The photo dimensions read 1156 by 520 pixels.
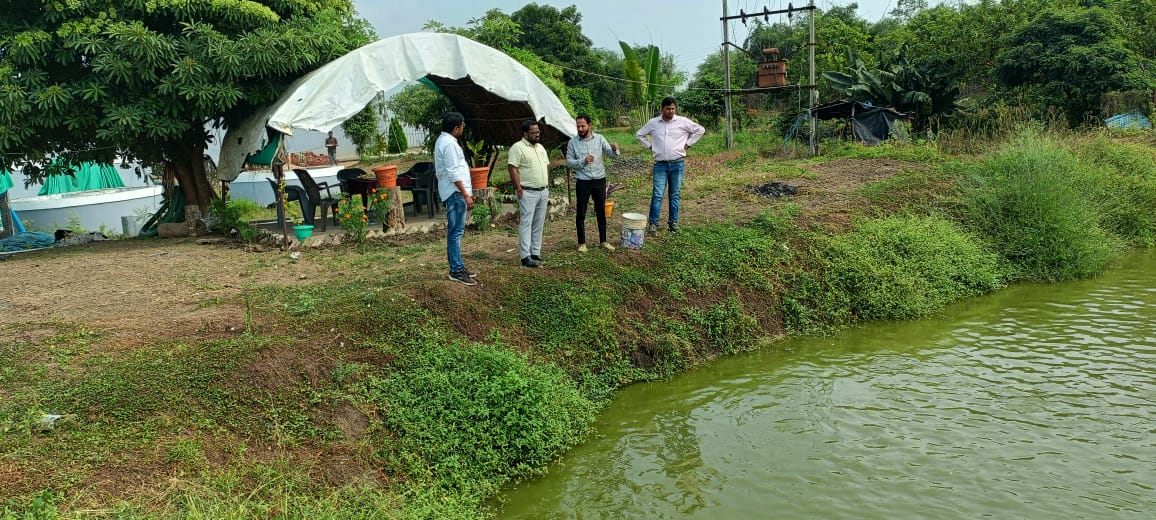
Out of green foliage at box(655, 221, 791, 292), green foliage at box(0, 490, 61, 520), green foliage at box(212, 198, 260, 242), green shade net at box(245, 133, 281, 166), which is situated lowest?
green foliage at box(0, 490, 61, 520)

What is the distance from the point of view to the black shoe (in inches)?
287

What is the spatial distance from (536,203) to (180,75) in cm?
540

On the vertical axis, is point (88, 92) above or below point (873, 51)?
below

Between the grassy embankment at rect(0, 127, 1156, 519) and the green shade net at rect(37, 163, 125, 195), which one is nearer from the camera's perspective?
the grassy embankment at rect(0, 127, 1156, 519)

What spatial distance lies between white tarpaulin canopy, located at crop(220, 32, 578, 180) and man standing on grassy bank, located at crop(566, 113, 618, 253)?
2970 mm

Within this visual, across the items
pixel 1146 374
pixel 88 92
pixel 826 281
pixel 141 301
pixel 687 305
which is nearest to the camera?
pixel 1146 374

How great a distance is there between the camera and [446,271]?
798 cm

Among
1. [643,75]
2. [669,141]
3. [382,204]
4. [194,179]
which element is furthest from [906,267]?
[643,75]

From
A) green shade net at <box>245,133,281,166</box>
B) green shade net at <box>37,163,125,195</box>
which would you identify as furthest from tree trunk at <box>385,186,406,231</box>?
green shade net at <box>37,163,125,195</box>

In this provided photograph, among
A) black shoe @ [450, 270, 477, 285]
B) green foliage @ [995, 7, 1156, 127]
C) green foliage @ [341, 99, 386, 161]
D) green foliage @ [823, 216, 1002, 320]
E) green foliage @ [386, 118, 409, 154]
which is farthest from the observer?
green foliage @ [386, 118, 409, 154]

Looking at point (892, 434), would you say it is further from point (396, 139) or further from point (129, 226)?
point (396, 139)

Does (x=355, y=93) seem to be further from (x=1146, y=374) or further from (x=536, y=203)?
(x=1146, y=374)

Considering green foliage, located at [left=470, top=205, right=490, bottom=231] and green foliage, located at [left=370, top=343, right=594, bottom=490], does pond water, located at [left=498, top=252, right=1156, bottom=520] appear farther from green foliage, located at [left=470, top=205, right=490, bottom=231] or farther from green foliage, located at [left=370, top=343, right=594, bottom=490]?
green foliage, located at [left=470, top=205, right=490, bottom=231]

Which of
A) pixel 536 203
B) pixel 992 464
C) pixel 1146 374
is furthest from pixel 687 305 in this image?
pixel 1146 374
